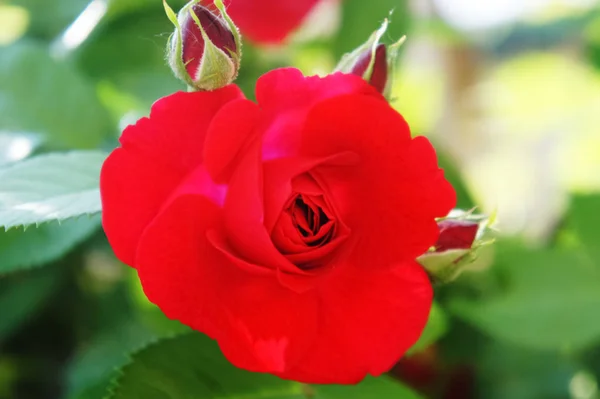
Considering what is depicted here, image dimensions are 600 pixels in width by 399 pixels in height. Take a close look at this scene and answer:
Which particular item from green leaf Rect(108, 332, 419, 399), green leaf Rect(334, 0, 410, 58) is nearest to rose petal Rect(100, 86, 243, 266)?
green leaf Rect(108, 332, 419, 399)

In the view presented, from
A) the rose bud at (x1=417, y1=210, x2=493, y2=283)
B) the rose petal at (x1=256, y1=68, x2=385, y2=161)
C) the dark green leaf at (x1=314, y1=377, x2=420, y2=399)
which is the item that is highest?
the rose petal at (x1=256, y1=68, x2=385, y2=161)

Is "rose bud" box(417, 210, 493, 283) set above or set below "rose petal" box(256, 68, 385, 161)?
below

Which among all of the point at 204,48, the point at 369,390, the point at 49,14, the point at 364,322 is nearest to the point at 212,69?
the point at 204,48

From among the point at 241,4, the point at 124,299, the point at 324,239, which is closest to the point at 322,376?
the point at 324,239

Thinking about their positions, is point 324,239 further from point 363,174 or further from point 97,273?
point 97,273

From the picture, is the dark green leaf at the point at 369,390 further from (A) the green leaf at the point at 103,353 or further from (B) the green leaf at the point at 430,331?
(A) the green leaf at the point at 103,353

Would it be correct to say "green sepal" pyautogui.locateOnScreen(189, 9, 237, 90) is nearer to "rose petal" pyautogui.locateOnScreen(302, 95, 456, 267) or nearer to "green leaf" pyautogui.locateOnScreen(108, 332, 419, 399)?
"rose petal" pyautogui.locateOnScreen(302, 95, 456, 267)

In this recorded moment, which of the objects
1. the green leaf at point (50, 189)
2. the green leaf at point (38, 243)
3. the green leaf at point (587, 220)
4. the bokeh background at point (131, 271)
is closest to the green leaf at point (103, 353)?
the bokeh background at point (131, 271)
